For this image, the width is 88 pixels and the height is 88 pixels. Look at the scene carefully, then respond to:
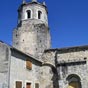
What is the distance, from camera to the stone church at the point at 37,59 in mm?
19281

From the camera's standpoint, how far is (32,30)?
27.1m

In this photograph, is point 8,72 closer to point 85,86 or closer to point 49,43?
point 85,86

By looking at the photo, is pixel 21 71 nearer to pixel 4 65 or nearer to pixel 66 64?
pixel 4 65

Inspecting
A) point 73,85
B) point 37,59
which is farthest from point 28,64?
point 73,85

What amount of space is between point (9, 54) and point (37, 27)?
9.14 meters

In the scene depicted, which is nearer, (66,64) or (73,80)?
(73,80)

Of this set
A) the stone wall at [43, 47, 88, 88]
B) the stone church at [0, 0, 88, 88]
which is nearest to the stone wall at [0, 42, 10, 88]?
the stone church at [0, 0, 88, 88]

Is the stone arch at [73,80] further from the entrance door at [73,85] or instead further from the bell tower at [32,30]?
the bell tower at [32,30]

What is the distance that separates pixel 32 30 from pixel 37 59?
457 centimetres

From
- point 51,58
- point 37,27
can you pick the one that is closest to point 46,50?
point 51,58

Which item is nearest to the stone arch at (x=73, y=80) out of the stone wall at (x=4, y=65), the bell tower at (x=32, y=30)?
the bell tower at (x=32, y=30)

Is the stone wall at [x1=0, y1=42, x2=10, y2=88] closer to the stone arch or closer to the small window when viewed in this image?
the small window

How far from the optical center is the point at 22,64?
20.8 metres

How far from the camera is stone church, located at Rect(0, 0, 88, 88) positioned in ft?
63.3
